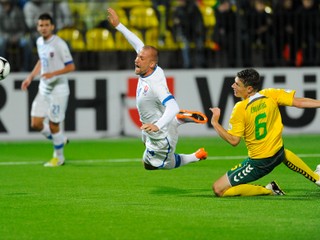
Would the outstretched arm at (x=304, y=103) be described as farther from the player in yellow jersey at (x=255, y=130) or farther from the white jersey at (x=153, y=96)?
the white jersey at (x=153, y=96)

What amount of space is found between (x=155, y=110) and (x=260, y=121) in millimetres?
1872

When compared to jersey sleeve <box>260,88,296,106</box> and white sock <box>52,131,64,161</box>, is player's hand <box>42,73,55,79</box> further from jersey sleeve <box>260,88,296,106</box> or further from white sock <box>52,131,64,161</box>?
jersey sleeve <box>260,88,296,106</box>

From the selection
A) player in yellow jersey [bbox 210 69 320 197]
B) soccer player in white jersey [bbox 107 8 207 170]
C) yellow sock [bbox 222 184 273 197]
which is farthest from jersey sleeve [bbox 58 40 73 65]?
yellow sock [bbox 222 184 273 197]

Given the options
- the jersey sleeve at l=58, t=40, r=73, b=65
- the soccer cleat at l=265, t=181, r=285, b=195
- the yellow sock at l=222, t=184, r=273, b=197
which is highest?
the jersey sleeve at l=58, t=40, r=73, b=65

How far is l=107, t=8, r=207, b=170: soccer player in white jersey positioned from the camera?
1175 cm

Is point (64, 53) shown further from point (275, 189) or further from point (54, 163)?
point (275, 189)

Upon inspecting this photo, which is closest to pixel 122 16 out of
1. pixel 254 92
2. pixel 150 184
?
pixel 150 184

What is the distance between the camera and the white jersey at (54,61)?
629 inches

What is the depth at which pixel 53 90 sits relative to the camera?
16.0 m

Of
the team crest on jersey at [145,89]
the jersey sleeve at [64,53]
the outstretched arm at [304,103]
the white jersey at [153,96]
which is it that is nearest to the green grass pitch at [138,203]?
the white jersey at [153,96]

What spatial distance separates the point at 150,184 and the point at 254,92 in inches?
101

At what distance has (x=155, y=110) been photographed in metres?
12.3

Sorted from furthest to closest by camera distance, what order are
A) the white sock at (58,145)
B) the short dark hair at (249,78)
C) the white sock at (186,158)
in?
the white sock at (58,145)
the white sock at (186,158)
the short dark hair at (249,78)

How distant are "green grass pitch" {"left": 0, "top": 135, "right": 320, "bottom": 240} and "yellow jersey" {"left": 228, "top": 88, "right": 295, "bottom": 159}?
1.96ft
